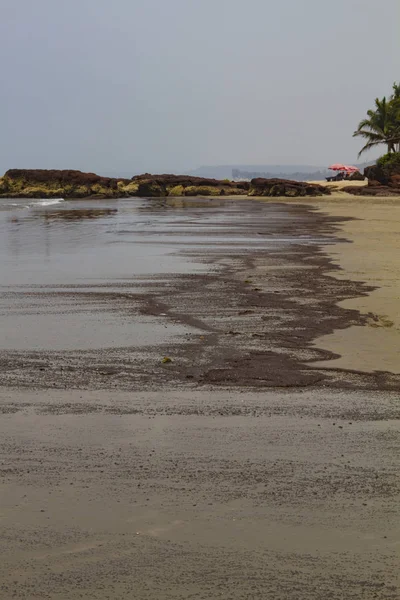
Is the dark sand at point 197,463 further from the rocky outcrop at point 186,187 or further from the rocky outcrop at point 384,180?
the rocky outcrop at point 186,187

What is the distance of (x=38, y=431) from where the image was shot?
16.0 ft

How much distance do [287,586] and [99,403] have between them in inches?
104

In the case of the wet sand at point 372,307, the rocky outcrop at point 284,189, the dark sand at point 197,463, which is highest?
the rocky outcrop at point 284,189

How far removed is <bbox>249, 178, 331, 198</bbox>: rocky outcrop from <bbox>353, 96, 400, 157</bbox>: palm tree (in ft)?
17.2

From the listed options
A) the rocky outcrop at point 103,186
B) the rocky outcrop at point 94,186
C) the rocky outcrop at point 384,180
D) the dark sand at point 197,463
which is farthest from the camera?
the rocky outcrop at point 94,186

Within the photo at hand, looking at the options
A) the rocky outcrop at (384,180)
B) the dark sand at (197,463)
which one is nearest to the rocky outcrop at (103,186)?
the rocky outcrop at (384,180)

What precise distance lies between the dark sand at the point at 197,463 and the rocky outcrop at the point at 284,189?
47048 millimetres

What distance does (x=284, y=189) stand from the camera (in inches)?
2228

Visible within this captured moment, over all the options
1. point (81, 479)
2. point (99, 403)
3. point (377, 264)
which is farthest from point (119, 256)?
point (81, 479)

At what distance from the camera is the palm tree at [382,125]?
189 feet

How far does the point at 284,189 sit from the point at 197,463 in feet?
175

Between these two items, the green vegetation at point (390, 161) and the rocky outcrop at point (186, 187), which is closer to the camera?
the green vegetation at point (390, 161)

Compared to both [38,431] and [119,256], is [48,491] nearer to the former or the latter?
[38,431]

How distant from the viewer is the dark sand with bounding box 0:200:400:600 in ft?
10.5
